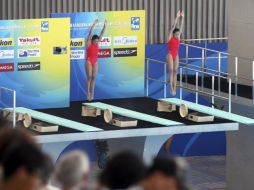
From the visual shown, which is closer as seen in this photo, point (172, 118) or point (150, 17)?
point (172, 118)

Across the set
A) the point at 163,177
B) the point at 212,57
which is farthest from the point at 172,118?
the point at 163,177

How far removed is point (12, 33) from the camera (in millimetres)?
24422

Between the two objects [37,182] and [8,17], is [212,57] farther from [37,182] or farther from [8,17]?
[37,182]

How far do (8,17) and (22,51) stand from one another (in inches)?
216

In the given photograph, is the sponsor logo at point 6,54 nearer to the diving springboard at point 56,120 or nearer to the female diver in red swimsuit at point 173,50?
the diving springboard at point 56,120

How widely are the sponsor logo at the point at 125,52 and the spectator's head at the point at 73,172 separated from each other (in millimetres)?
19950

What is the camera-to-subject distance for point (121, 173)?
244 inches

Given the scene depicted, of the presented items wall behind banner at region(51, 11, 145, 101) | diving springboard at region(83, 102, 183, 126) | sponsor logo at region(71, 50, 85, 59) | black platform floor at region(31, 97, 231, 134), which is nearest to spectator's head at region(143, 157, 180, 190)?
black platform floor at region(31, 97, 231, 134)

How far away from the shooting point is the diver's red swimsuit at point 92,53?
25734 millimetres

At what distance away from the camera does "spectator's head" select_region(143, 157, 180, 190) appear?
246 inches

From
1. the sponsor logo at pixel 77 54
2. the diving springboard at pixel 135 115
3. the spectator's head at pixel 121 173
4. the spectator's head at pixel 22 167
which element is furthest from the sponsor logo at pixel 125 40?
the spectator's head at pixel 22 167

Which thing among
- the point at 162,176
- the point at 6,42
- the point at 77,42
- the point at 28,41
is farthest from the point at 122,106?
the point at 162,176

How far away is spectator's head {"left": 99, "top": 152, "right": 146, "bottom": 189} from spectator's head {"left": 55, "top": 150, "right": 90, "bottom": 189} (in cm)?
11

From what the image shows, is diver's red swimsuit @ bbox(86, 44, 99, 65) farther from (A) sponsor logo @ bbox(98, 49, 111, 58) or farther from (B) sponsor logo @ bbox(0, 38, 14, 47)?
(B) sponsor logo @ bbox(0, 38, 14, 47)
